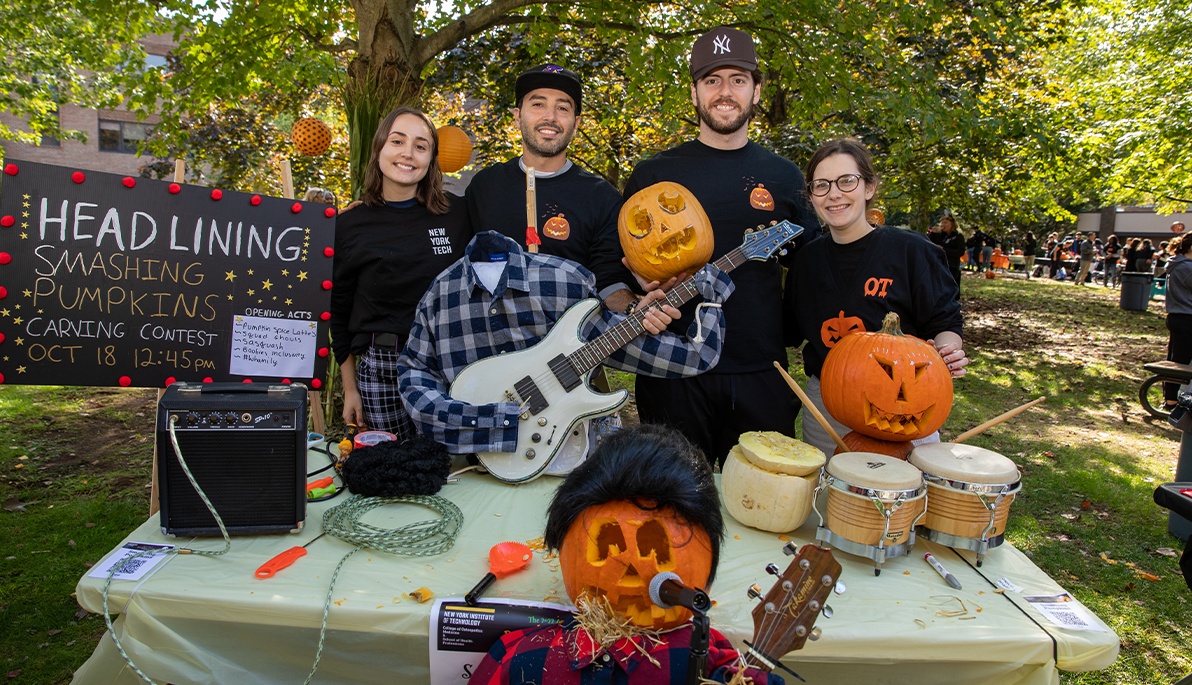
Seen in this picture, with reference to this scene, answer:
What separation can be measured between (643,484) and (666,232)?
1323 mm

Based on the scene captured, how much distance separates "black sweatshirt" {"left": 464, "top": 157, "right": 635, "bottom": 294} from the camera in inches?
118

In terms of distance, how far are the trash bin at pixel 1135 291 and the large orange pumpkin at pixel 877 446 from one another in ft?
55.3

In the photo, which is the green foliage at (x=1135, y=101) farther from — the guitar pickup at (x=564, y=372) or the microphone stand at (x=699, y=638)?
the microphone stand at (x=699, y=638)

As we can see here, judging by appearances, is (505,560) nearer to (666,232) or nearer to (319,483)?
(319,483)

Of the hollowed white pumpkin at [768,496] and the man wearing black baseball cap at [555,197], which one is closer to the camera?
the hollowed white pumpkin at [768,496]

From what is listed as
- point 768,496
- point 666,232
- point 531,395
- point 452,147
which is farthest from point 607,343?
point 452,147

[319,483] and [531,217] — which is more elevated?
[531,217]

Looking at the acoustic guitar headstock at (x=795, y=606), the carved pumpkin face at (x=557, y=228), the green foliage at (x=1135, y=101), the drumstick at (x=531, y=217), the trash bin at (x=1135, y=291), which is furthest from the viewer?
the trash bin at (x=1135, y=291)

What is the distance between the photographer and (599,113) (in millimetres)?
7969

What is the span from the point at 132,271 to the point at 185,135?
4394 millimetres

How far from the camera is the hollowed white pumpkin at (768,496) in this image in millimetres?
1958

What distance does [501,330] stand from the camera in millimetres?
2480

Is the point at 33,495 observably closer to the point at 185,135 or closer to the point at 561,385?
the point at 185,135

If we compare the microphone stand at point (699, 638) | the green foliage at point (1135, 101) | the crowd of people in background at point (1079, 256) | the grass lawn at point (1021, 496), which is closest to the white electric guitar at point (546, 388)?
the microphone stand at point (699, 638)
